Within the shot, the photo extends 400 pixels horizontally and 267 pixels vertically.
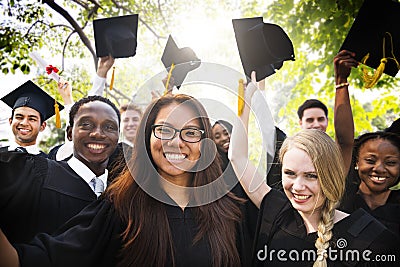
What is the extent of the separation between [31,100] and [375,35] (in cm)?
232

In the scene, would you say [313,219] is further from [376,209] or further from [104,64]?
[104,64]

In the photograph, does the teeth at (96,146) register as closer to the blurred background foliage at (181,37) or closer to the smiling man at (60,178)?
the smiling man at (60,178)

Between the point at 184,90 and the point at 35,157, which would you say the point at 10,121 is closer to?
the point at 35,157

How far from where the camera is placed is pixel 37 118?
133 inches

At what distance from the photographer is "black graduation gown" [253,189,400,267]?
8.29ft

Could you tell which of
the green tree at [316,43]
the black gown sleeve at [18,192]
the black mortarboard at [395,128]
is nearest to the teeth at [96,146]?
the black gown sleeve at [18,192]

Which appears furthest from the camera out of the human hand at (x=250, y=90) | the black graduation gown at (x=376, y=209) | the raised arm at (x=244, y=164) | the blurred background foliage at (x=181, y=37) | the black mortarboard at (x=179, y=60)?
the blurred background foliage at (x=181, y=37)

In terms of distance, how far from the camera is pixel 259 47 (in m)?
2.93

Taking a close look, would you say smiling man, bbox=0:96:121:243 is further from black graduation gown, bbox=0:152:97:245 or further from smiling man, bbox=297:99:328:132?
smiling man, bbox=297:99:328:132

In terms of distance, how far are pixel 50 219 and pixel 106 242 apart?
0.48 metres

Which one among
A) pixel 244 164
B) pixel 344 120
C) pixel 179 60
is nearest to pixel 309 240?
pixel 244 164

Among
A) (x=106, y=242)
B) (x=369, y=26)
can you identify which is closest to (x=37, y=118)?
(x=106, y=242)

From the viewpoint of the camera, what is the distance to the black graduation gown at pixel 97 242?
2180mm

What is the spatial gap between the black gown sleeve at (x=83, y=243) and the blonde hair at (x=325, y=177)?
101 centimetres
